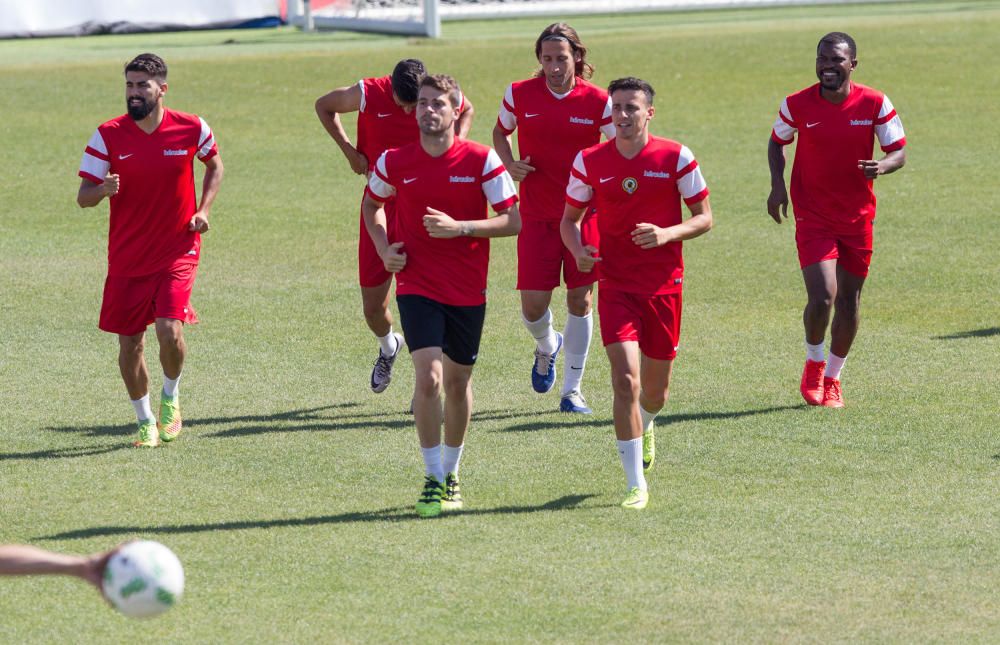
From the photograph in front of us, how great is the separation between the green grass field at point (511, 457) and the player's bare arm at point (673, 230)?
1.46 metres

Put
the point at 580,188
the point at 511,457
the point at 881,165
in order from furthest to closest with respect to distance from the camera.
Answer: the point at 881,165
the point at 511,457
the point at 580,188

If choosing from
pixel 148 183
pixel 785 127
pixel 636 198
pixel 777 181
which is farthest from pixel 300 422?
pixel 785 127

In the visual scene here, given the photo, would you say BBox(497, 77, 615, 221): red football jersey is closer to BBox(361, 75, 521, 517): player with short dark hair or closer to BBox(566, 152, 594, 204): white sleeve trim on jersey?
BBox(566, 152, 594, 204): white sleeve trim on jersey

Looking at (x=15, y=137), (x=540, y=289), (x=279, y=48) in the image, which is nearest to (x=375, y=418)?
(x=540, y=289)

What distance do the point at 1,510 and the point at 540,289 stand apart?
4.09m

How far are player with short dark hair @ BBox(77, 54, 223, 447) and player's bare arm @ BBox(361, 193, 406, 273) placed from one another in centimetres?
170

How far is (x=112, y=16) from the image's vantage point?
38.7 metres

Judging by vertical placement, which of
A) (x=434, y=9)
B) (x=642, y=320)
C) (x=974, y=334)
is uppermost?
(x=642, y=320)

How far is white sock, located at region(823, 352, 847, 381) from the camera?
1122 cm

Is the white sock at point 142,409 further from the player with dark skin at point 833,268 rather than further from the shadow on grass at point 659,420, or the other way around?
the player with dark skin at point 833,268

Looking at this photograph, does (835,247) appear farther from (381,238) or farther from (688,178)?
(381,238)

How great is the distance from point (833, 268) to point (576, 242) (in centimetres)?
299

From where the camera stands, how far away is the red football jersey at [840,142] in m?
11.0

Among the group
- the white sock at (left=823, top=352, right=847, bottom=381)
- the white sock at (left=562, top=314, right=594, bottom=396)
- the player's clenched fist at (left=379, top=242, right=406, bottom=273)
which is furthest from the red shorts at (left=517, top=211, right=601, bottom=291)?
the player's clenched fist at (left=379, top=242, right=406, bottom=273)
